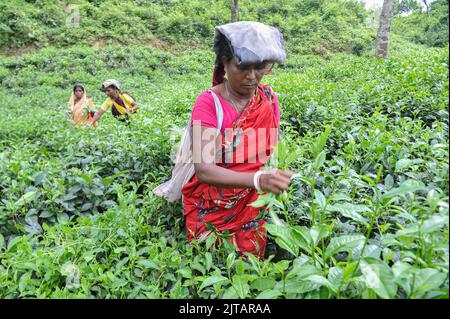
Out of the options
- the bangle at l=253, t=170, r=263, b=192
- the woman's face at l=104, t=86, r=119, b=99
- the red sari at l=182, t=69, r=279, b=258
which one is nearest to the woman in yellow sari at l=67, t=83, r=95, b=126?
the woman's face at l=104, t=86, r=119, b=99

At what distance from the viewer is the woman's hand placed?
46.1 inches

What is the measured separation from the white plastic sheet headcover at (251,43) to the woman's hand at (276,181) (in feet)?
1.74

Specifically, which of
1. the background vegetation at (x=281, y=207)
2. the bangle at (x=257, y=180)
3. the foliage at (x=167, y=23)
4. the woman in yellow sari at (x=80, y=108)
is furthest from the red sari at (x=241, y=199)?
the foliage at (x=167, y=23)

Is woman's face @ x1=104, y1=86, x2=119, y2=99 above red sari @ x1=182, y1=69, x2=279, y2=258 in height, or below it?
below

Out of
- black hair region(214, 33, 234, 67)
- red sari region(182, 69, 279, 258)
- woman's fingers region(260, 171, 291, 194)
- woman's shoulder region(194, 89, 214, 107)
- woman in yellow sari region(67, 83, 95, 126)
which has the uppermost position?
black hair region(214, 33, 234, 67)

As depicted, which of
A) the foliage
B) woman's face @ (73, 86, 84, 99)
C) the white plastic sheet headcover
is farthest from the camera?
the foliage

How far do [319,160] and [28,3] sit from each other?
18.1 meters

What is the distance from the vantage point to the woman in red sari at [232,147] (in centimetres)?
160

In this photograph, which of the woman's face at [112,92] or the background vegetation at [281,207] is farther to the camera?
the woman's face at [112,92]

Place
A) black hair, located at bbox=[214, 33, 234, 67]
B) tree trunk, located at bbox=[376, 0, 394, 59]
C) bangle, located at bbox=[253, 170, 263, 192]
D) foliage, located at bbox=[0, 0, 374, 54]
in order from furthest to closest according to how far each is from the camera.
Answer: foliage, located at bbox=[0, 0, 374, 54]
tree trunk, located at bbox=[376, 0, 394, 59]
black hair, located at bbox=[214, 33, 234, 67]
bangle, located at bbox=[253, 170, 263, 192]

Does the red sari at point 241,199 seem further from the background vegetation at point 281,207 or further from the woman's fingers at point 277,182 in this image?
the woman's fingers at point 277,182

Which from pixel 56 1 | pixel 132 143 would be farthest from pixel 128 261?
pixel 56 1

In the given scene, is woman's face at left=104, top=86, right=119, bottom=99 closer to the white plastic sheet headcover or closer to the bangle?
the white plastic sheet headcover
